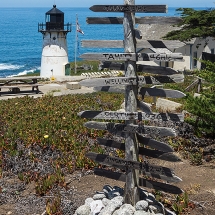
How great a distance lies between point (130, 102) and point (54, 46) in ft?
124

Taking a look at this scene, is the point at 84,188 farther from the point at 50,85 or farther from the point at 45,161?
the point at 50,85

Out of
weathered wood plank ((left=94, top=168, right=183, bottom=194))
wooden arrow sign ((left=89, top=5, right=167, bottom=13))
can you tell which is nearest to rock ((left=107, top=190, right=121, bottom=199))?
weathered wood plank ((left=94, top=168, right=183, bottom=194))

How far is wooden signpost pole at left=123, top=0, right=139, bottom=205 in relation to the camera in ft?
19.7

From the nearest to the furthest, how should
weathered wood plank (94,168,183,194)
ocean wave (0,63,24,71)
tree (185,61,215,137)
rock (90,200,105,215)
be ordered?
weathered wood plank (94,168,183,194), rock (90,200,105,215), tree (185,61,215,137), ocean wave (0,63,24,71)

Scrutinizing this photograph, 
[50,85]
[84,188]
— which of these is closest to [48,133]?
[84,188]

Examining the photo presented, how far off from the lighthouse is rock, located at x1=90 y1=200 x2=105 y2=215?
1446 inches

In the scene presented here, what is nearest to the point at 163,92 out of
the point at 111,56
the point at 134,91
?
the point at 134,91

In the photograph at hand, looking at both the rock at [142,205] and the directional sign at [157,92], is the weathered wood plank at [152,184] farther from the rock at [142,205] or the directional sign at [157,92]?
the directional sign at [157,92]

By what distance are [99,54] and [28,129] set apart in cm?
600

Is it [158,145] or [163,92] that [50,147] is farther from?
[163,92]

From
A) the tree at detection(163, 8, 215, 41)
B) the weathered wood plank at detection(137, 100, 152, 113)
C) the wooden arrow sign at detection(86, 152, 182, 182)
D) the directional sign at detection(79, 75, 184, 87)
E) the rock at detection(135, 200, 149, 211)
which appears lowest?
the rock at detection(135, 200, 149, 211)

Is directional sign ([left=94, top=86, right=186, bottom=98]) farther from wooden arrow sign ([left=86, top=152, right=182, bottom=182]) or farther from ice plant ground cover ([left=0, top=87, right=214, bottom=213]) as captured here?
ice plant ground cover ([left=0, top=87, right=214, bottom=213])

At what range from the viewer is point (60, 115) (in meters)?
13.5

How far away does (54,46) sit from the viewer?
43.0m
